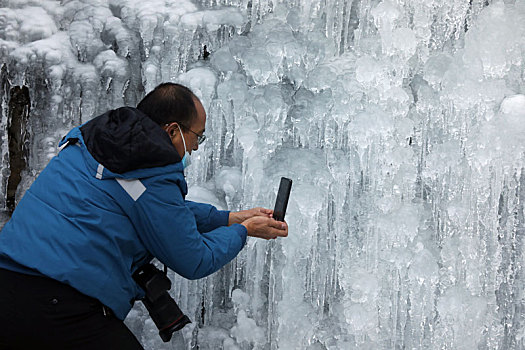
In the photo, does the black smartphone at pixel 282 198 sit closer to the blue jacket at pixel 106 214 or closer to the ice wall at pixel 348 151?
the blue jacket at pixel 106 214

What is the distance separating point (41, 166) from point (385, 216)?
2266mm

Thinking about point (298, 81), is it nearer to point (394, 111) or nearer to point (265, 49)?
point (265, 49)

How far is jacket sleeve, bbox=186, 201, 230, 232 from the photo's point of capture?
215 cm

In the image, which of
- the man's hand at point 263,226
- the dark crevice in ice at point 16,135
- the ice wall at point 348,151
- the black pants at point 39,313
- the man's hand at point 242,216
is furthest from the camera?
the dark crevice in ice at point 16,135

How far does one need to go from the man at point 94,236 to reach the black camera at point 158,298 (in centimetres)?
11

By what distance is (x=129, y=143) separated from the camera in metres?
1.61

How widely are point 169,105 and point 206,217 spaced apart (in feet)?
1.78

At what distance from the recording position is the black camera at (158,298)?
185cm

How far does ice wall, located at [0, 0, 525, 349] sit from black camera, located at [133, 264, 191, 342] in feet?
4.21

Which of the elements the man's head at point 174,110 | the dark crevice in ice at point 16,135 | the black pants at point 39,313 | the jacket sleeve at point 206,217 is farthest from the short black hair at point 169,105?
the dark crevice in ice at point 16,135

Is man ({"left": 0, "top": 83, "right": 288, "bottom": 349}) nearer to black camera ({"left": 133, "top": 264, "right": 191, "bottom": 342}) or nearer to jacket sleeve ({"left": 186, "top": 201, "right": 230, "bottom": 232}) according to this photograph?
black camera ({"left": 133, "top": 264, "right": 191, "bottom": 342})

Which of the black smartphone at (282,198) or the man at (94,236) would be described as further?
the black smartphone at (282,198)

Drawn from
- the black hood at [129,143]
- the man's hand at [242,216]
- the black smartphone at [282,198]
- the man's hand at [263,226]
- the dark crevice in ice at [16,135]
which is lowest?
the dark crevice in ice at [16,135]

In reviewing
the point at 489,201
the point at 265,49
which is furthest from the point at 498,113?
the point at 265,49
